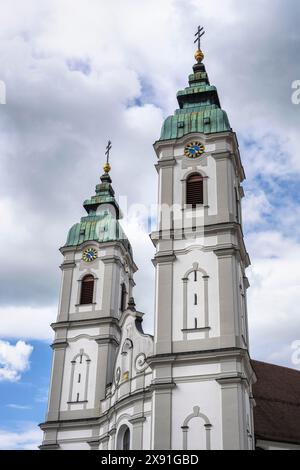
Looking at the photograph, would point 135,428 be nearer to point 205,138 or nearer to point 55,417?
point 55,417

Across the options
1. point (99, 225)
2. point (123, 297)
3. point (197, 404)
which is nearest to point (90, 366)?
point (123, 297)

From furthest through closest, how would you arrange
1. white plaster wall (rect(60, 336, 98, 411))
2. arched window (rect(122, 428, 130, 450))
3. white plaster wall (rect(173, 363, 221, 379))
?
white plaster wall (rect(60, 336, 98, 411)), arched window (rect(122, 428, 130, 450)), white plaster wall (rect(173, 363, 221, 379))

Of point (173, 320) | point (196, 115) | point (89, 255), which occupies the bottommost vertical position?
point (173, 320)

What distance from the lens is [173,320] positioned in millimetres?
26922

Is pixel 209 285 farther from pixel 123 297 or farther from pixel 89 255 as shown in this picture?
pixel 89 255

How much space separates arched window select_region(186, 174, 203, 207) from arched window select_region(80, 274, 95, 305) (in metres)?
10.2

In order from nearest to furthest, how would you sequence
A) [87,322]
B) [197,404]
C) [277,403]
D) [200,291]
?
[197,404] < [200,291] < [87,322] < [277,403]

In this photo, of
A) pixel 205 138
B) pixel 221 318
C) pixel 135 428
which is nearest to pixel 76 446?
pixel 135 428

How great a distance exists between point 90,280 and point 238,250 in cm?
1240

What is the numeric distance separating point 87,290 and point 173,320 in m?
11.5

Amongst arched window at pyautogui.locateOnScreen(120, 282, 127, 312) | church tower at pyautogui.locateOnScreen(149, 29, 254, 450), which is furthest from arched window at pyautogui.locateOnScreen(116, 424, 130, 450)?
arched window at pyautogui.locateOnScreen(120, 282, 127, 312)

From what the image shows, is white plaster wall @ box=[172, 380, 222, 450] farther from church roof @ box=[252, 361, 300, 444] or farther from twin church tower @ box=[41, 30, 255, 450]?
church roof @ box=[252, 361, 300, 444]

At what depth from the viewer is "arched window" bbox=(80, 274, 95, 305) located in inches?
1463
